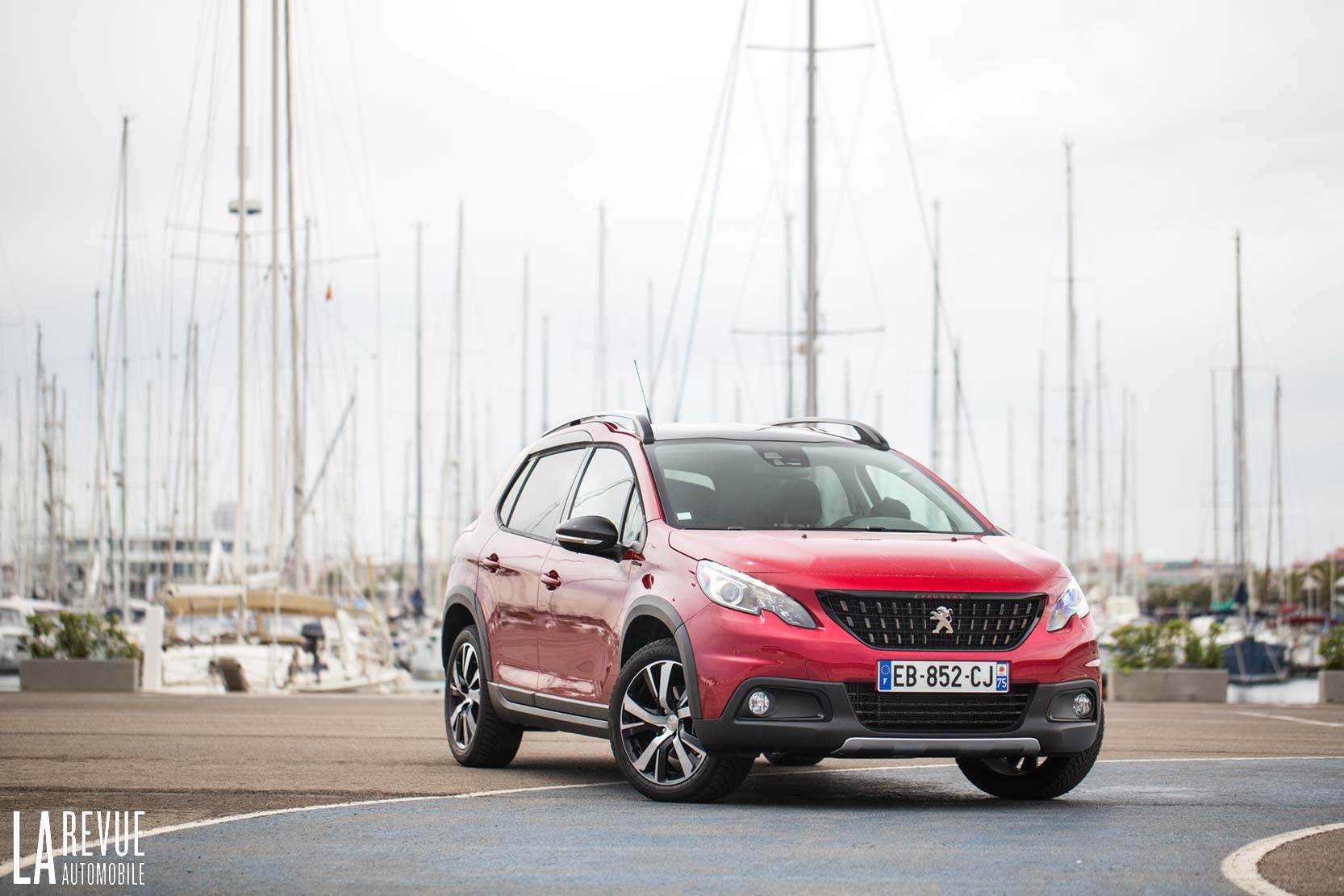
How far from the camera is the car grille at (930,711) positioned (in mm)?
8125

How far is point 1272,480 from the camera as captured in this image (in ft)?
206

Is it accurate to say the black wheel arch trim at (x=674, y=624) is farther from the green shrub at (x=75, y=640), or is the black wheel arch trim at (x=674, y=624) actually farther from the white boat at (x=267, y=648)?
the white boat at (x=267, y=648)

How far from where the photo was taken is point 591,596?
9.33m

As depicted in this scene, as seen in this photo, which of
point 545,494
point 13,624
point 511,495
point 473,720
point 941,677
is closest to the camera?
point 941,677

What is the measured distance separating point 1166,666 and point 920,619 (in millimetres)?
15861

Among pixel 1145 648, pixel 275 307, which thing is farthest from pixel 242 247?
pixel 1145 648

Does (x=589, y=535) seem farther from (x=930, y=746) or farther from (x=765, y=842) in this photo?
(x=765, y=842)

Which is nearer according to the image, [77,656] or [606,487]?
[606,487]

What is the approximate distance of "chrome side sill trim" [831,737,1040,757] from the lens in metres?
8.09

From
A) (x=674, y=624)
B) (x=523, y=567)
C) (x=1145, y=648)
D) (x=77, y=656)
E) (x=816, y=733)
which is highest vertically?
(x=523, y=567)

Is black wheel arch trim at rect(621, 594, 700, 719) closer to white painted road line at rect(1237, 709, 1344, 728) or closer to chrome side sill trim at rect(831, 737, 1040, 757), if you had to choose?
chrome side sill trim at rect(831, 737, 1040, 757)

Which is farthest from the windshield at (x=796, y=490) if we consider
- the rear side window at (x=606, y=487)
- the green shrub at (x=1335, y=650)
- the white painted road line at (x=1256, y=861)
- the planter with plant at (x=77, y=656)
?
the planter with plant at (x=77, y=656)

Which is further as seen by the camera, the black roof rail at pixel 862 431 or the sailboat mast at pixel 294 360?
the sailboat mast at pixel 294 360

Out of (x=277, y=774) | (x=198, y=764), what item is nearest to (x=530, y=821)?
(x=277, y=774)
